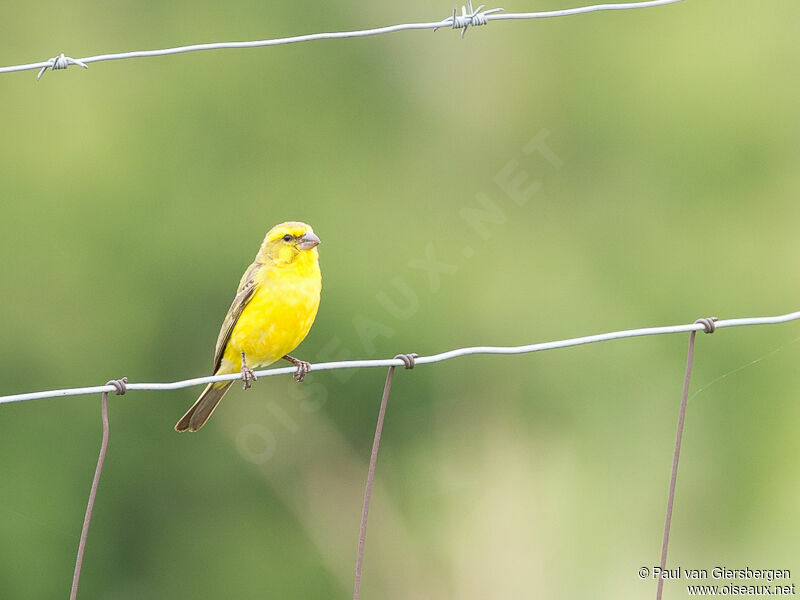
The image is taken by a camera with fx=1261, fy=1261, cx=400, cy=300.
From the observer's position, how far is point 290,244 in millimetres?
5172

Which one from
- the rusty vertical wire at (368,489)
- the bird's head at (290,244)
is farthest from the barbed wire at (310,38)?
the rusty vertical wire at (368,489)

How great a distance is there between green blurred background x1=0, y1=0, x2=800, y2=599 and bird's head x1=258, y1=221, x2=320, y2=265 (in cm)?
983

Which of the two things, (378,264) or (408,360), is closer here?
(408,360)

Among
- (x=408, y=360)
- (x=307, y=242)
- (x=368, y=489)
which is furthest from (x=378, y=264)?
(x=368, y=489)

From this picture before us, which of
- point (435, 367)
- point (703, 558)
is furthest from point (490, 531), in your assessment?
point (435, 367)

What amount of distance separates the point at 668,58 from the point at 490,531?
27.4 feet

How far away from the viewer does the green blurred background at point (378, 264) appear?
1623 centimetres

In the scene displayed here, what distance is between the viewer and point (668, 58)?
1862 cm

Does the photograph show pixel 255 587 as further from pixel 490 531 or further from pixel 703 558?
pixel 703 558

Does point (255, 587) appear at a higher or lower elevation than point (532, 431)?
lower

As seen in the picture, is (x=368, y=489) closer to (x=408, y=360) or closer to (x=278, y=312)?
(x=408, y=360)

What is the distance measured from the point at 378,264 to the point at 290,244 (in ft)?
39.7

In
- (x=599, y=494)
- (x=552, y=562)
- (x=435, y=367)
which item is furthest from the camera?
(x=435, y=367)

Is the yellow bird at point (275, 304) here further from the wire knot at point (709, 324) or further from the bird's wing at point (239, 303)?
the wire knot at point (709, 324)
